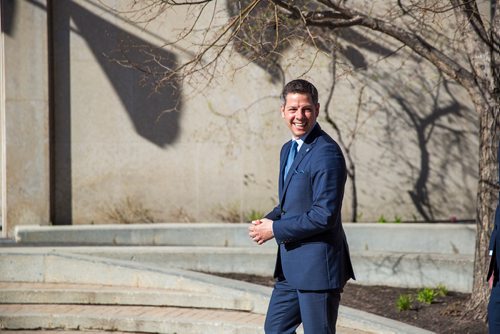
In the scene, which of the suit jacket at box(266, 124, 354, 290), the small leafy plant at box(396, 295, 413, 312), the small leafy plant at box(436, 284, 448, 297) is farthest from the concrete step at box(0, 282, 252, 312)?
the suit jacket at box(266, 124, 354, 290)

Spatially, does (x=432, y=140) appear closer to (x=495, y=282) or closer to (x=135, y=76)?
(x=135, y=76)

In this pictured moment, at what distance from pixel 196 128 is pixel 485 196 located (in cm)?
424

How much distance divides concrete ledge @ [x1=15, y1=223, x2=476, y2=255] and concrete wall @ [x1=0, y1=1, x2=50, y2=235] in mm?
485

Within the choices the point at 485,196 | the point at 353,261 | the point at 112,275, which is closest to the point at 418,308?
the point at 485,196

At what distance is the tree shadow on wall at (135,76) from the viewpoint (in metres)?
11.3

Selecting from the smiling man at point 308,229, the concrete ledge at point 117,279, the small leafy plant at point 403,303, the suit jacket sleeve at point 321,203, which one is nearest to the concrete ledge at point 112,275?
the concrete ledge at point 117,279

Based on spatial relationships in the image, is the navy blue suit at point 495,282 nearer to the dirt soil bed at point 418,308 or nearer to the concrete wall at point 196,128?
the dirt soil bed at point 418,308

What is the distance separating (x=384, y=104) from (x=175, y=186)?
261 centimetres

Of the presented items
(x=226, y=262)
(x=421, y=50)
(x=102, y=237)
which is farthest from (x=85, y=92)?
(x=421, y=50)

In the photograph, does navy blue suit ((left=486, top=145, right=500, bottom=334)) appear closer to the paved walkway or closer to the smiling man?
the smiling man

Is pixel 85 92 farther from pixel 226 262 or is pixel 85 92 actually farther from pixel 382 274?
pixel 382 274

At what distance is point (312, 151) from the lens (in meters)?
5.31

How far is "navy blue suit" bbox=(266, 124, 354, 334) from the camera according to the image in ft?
16.9

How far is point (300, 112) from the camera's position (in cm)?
536
